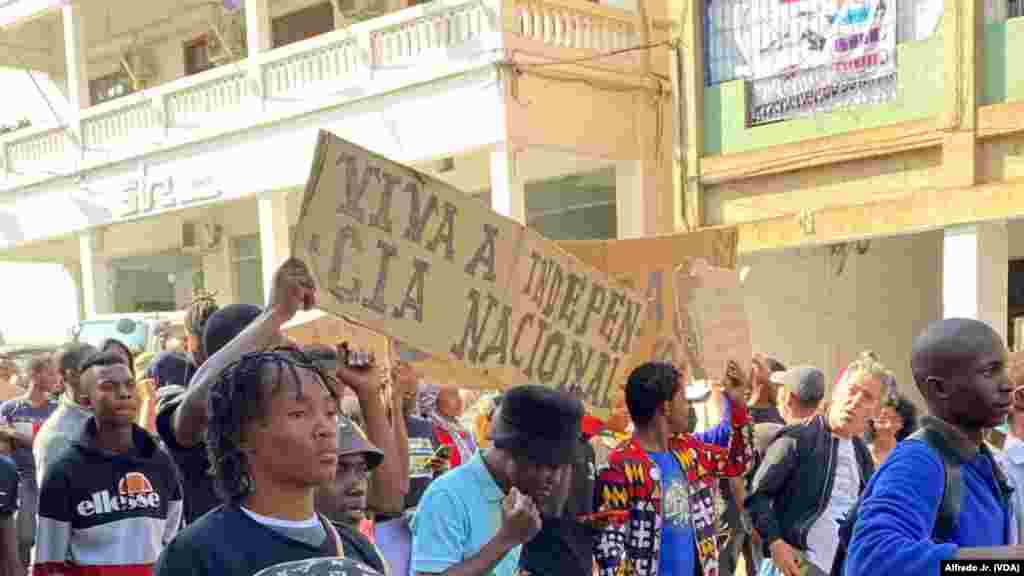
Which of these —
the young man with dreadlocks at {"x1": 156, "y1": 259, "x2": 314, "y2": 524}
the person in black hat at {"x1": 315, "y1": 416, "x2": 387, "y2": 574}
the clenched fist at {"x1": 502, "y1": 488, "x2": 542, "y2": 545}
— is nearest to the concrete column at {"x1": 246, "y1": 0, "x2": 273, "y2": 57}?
the young man with dreadlocks at {"x1": 156, "y1": 259, "x2": 314, "y2": 524}

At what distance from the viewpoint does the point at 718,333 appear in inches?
211

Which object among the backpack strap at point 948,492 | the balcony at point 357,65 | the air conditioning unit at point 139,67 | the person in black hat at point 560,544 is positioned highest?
the air conditioning unit at point 139,67

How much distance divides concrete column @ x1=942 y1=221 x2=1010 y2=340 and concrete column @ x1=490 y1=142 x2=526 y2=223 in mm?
4427

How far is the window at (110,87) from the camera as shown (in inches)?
789

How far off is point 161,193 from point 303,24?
3362mm

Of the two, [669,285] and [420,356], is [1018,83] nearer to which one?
[669,285]

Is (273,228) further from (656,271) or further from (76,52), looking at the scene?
(656,271)

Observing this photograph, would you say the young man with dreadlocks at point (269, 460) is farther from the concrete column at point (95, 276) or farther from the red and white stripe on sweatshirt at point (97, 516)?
the concrete column at point (95, 276)

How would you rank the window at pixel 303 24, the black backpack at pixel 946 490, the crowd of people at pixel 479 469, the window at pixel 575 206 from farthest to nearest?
1. the window at pixel 303 24
2. the window at pixel 575 206
3. the black backpack at pixel 946 490
4. the crowd of people at pixel 479 469

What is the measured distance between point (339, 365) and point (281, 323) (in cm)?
38

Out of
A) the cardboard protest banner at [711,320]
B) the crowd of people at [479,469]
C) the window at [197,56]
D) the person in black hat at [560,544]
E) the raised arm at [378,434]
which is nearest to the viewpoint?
the crowd of people at [479,469]

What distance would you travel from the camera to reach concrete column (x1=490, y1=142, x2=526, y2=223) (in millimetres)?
11992

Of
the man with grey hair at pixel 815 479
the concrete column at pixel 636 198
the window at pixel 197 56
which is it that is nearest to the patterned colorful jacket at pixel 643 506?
the man with grey hair at pixel 815 479

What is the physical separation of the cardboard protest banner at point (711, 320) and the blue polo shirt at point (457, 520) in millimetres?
2425
